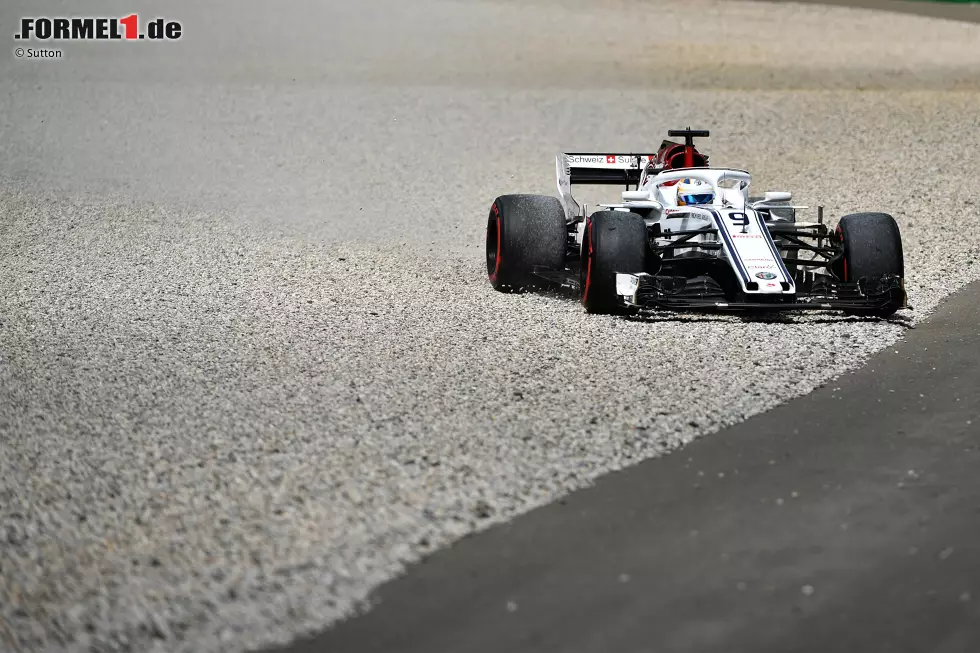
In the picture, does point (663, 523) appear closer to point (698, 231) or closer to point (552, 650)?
point (552, 650)

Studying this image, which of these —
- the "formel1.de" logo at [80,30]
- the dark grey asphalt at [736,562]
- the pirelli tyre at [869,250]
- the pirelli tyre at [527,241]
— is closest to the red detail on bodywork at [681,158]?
the pirelli tyre at [527,241]

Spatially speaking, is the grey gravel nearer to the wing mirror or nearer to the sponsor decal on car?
the wing mirror

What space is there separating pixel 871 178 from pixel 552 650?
→ 796 inches

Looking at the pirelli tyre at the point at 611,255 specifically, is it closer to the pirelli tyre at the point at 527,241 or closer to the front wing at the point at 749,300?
the front wing at the point at 749,300

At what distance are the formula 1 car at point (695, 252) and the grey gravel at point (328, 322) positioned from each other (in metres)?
0.30

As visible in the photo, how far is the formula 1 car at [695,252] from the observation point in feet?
35.2

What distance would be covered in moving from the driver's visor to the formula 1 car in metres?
0.01

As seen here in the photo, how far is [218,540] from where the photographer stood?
5.48 metres

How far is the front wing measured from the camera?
10555 millimetres

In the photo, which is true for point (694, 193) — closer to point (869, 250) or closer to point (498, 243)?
point (869, 250)

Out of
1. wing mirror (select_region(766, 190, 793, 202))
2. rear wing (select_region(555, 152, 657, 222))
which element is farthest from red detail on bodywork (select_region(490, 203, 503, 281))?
wing mirror (select_region(766, 190, 793, 202))

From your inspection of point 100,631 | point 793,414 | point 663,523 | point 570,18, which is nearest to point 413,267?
point 793,414

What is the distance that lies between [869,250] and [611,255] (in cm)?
259

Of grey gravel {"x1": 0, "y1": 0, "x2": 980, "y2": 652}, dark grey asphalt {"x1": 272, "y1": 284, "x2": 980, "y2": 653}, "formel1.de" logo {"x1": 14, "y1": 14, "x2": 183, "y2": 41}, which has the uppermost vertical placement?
"formel1.de" logo {"x1": 14, "y1": 14, "x2": 183, "y2": 41}
